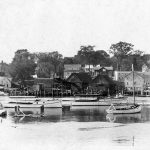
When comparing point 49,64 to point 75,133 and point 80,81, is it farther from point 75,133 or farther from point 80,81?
point 75,133

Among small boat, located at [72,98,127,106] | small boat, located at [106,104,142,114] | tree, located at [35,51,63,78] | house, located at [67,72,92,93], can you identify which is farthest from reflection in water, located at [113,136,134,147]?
tree, located at [35,51,63,78]

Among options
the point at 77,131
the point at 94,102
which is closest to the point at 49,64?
the point at 94,102

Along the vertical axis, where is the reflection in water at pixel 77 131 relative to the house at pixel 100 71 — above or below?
below

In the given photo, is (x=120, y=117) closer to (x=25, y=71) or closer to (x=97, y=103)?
(x=97, y=103)

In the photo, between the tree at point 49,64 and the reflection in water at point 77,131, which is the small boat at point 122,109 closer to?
the reflection in water at point 77,131

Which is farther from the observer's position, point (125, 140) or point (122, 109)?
point (122, 109)

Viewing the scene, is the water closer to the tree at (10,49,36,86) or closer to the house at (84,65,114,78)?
the house at (84,65,114,78)

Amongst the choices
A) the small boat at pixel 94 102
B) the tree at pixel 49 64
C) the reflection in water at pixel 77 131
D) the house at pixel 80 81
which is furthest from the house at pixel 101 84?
the reflection in water at pixel 77 131

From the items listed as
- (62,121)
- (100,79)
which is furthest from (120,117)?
(100,79)
